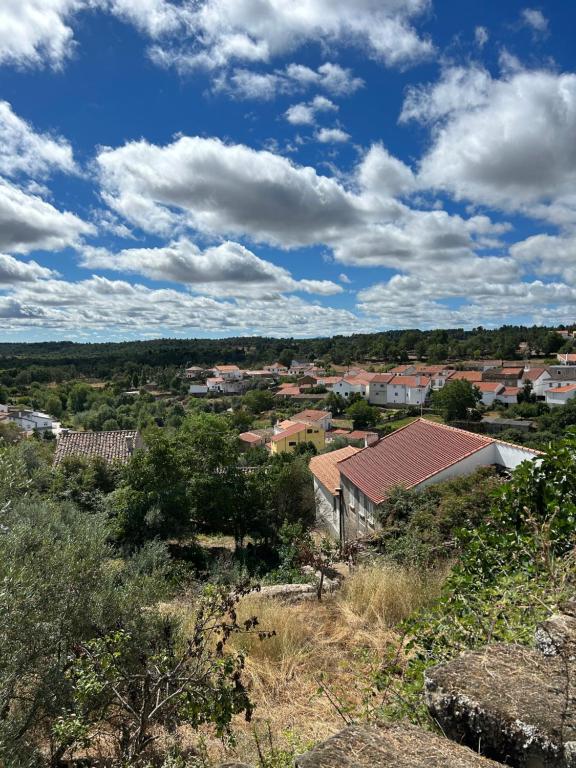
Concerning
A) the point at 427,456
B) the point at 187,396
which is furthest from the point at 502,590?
the point at 187,396

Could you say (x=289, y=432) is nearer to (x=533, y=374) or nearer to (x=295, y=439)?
(x=295, y=439)

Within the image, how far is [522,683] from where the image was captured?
6.68 ft

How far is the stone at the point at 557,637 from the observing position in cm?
222

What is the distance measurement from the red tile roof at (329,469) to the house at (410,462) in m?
0.92

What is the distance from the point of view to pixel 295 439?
1702 inches

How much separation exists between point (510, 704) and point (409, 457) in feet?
44.4

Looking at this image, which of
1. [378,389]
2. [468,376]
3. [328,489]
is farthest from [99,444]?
[468,376]

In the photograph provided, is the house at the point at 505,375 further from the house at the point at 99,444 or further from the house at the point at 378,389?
the house at the point at 99,444

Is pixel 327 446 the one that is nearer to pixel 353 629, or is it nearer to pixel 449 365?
pixel 353 629

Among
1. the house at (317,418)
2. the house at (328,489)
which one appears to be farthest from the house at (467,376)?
the house at (328,489)

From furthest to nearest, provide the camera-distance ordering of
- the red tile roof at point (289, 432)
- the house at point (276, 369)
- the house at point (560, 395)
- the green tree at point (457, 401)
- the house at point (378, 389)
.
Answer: the house at point (276, 369) < the house at point (378, 389) < the house at point (560, 395) < the green tree at point (457, 401) < the red tile roof at point (289, 432)

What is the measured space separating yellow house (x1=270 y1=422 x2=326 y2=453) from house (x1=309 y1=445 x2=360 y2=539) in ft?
65.6

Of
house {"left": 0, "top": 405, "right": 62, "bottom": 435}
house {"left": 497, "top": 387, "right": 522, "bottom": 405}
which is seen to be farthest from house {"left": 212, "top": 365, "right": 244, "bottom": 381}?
house {"left": 497, "top": 387, "right": 522, "bottom": 405}

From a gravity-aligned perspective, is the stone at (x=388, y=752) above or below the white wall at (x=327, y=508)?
above
